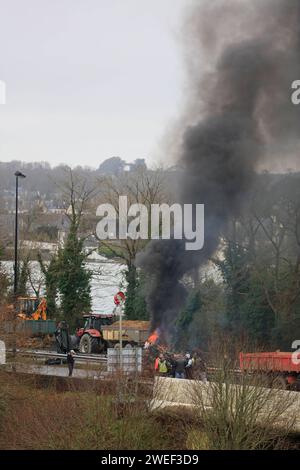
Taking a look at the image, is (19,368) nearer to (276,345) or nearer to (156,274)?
(156,274)

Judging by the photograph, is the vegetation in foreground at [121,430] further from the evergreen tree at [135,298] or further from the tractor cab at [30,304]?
the tractor cab at [30,304]

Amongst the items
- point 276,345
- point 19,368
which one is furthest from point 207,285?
point 19,368

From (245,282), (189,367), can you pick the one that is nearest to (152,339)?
(189,367)

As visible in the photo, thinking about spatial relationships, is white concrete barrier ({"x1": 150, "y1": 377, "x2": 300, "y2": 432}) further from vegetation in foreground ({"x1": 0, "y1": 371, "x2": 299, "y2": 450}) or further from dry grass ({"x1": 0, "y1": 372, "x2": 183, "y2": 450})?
dry grass ({"x1": 0, "y1": 372, "x2": 183, "y2": 450})

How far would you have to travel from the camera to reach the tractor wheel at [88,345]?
35.4 m

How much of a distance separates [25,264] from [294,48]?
2153cm

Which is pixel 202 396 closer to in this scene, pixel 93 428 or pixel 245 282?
pixel 93 428

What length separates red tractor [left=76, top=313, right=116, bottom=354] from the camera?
35.5 meters

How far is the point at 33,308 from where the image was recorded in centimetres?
4259

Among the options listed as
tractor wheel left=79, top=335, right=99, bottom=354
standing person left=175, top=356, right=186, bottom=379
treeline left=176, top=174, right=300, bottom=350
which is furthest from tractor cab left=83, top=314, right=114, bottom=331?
standing person left=175, top=356, right=186, bottom=379

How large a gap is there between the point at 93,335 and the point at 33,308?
781 centimetres

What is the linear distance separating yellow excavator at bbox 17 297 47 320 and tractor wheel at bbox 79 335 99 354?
443 centimetres

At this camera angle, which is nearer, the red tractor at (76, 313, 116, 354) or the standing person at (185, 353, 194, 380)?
the standing person at (185, 353, 194, 380)

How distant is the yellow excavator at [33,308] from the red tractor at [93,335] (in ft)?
11.7
